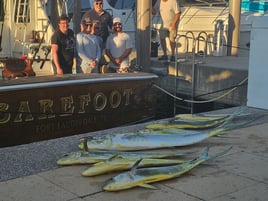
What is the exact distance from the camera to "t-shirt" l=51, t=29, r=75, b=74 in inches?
295

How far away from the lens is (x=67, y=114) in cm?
649

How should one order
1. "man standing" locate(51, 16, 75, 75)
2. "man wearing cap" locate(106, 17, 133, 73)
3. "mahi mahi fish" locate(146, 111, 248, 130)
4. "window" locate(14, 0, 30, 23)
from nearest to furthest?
Result: "mahi mahi fish" locate(146, 111, 248, 130)
"man standing" locate(51, 16, 75, 75)
"man wearing cap" locate(106, 17, 133, 73)
"window" locate(14, 0, 30, 23)

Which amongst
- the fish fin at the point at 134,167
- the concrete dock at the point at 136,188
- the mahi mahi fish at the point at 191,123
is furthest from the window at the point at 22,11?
the fish fin at the point at 134,167

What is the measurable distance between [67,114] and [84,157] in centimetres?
248

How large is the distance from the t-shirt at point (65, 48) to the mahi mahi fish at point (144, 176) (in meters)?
4.15

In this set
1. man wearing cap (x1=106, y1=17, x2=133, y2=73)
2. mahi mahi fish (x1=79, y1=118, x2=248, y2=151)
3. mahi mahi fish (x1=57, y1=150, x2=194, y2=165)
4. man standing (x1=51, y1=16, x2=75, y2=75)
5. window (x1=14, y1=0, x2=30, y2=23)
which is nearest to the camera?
mahi mahi fish (x1=57, y1=150, x2=194, y2=165)

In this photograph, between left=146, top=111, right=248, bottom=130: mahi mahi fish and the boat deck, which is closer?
left=146, top=111, right=248, bottom=130: mahi mahi fish

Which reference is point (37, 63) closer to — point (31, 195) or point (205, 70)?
point (205, 70)

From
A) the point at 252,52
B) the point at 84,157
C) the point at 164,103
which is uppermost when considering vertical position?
the point at 252,52

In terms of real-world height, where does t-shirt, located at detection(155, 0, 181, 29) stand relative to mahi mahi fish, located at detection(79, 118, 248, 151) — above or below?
above

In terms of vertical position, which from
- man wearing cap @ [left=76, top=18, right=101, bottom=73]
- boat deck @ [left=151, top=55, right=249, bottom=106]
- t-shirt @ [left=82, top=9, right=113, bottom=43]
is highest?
t-shirt @ [left=82, top=9, right=113, bottom=43]

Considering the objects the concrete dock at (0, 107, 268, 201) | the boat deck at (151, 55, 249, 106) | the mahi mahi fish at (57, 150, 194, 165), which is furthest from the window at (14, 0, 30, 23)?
the mahi mahi fish at (57, 150, 194, 165)

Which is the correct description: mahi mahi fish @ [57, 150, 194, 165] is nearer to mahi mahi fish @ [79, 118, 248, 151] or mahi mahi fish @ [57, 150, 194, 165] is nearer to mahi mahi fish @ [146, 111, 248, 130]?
mahi mahi fish @ [79, 118, 248, 151]

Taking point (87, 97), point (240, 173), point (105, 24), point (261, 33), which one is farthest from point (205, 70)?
point (240, 173)
